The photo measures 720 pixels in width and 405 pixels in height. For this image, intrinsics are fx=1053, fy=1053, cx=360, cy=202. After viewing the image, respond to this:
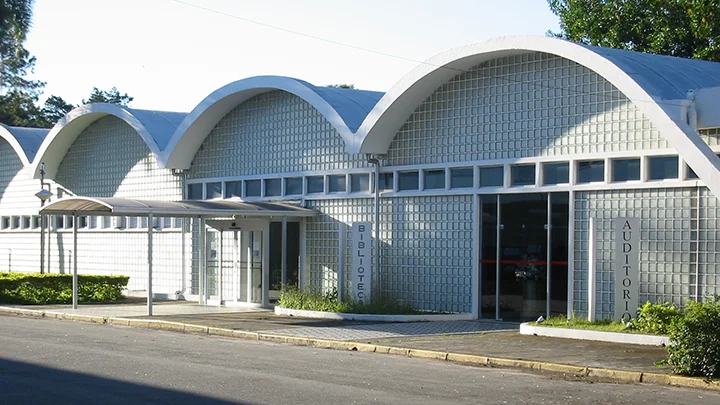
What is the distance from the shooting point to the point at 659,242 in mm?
20047

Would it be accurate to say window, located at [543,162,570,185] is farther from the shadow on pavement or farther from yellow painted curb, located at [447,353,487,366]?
the shadow on pavement

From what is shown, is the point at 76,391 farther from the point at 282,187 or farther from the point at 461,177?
the point at 282,187

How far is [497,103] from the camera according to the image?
76.1 ft

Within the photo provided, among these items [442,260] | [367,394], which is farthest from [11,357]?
[442,260]

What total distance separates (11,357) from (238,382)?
15.5 ft

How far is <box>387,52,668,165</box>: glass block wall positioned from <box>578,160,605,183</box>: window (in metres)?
0.27

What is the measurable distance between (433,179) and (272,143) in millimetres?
6196

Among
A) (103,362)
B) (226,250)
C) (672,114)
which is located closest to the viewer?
(103,362)

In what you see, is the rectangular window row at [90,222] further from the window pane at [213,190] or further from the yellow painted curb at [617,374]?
the yellow painted curb at [617,374]

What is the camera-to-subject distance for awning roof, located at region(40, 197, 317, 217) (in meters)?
24.8

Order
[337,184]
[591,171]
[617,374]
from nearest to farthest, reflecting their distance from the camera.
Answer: [617,374] → [591,171] → [337,184]

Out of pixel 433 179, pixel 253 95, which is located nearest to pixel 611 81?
pixel 433 179

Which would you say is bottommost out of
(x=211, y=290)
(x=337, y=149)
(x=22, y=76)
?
(x=211, y=290)

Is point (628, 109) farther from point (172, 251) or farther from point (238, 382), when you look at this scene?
point (172, 251)
